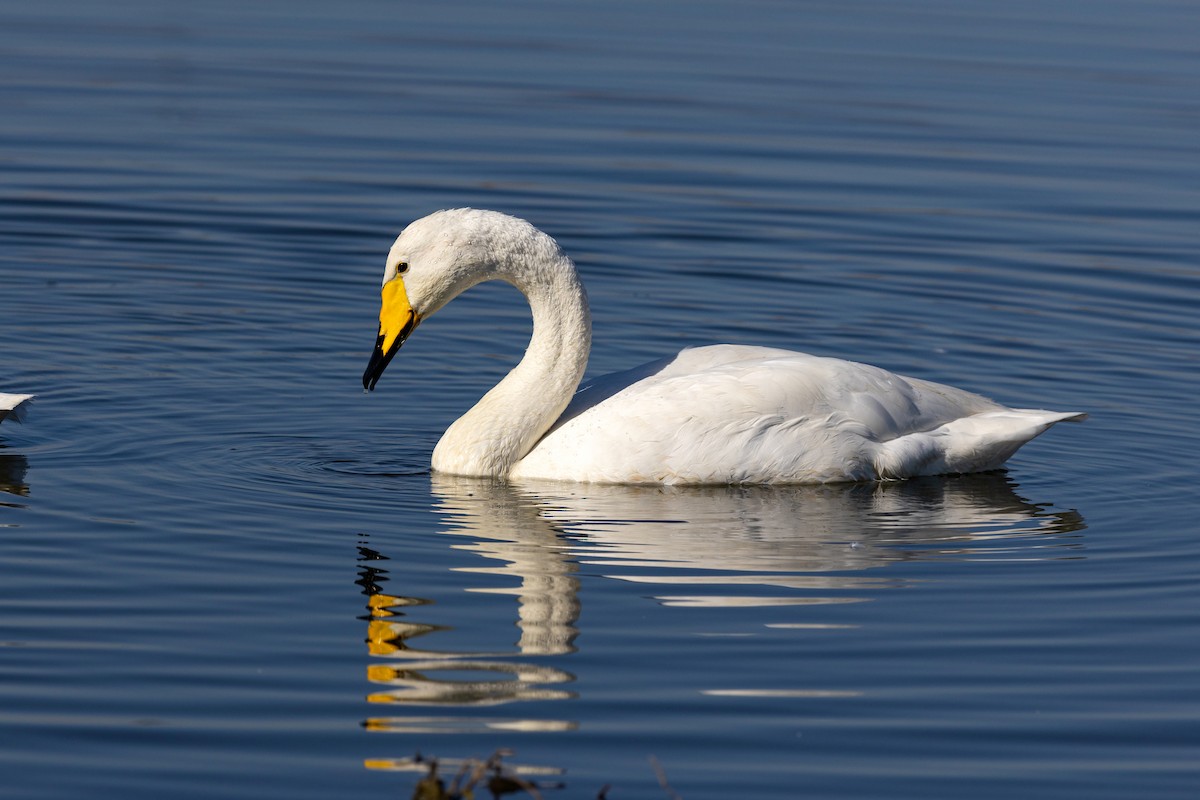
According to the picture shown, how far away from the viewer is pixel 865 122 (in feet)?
66.8

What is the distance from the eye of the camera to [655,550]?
884cm

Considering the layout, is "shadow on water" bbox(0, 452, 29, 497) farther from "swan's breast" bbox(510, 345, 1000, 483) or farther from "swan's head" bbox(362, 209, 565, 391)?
"swan's breast" bbox(510, 345, 1000, 483)

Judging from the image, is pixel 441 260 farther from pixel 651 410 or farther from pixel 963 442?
pixel 963 442

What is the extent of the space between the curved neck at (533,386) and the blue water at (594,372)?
0.22 m

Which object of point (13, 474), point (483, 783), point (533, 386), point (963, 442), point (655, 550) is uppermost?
point (533, 386)

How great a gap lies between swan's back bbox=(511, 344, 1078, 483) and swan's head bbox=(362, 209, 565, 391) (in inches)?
33.4

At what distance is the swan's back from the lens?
9.99 m

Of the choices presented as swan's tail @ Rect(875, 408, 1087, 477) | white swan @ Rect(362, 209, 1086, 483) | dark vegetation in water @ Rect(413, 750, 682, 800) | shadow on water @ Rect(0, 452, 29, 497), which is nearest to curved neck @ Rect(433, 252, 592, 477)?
white swan @ Rect(362, 209, 1086, 483)

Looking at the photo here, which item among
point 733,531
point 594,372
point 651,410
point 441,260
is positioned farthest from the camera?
point 594,372

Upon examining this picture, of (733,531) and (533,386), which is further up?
(533,386)

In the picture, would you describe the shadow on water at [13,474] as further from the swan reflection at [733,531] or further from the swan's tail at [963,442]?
the swan's tail at [963,442]

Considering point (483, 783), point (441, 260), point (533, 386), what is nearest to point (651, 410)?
point (533, 386)

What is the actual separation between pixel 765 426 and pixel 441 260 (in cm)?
180

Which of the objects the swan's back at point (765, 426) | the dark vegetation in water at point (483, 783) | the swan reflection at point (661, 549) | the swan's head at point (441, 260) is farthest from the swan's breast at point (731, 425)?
the dark vegetation in water at point (483, 783)
